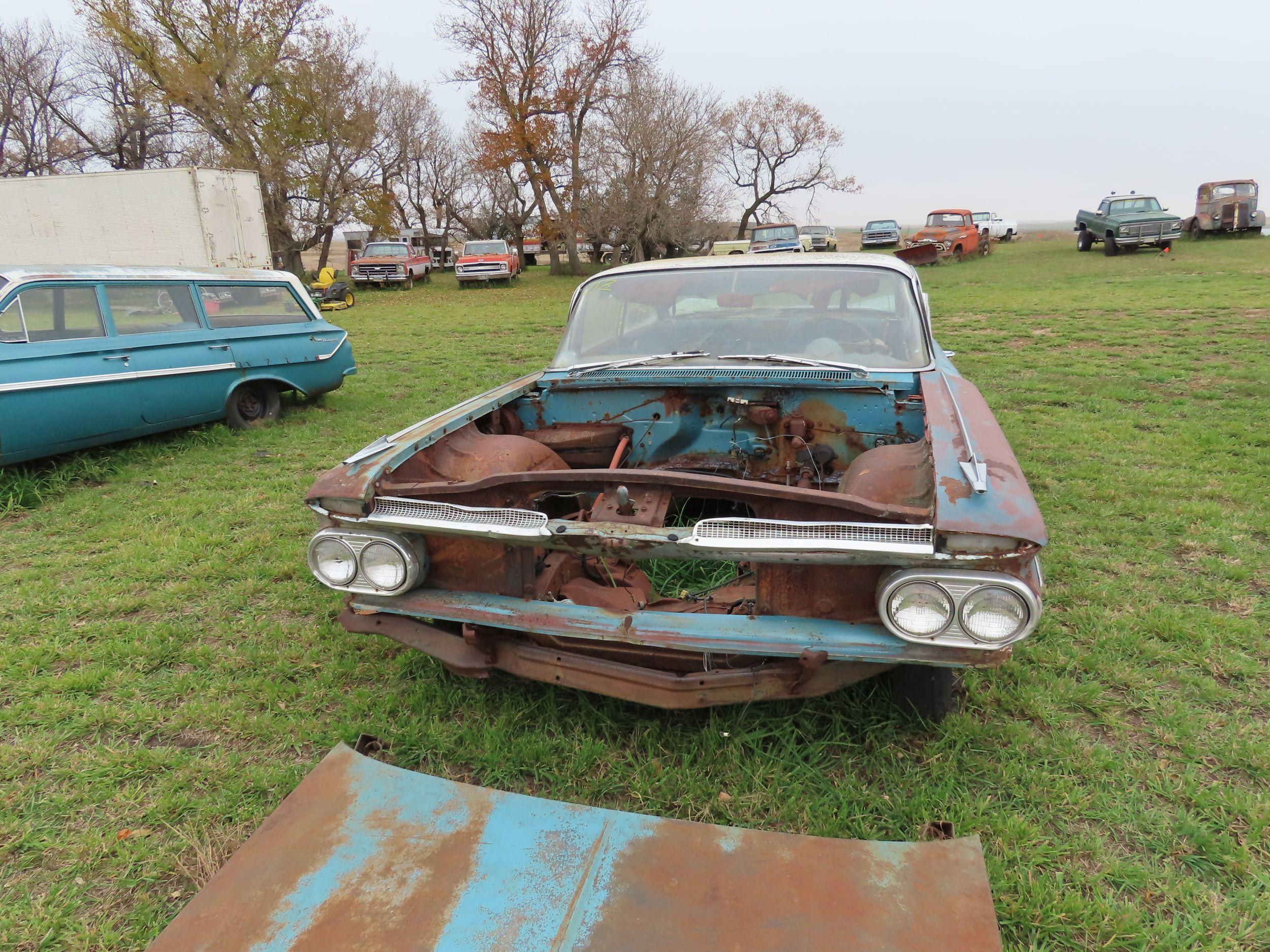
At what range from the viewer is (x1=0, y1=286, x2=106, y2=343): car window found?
4.79m

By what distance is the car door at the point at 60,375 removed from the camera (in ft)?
15.3

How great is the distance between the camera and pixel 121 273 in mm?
5445

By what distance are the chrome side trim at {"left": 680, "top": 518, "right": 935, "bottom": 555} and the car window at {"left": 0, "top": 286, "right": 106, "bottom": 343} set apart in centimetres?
530

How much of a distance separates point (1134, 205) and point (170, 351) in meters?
25.2

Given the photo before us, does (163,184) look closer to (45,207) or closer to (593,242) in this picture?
(45,207)

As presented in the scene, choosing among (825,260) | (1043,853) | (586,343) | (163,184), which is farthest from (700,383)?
(163,184)

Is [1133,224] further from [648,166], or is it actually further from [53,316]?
[53,316]

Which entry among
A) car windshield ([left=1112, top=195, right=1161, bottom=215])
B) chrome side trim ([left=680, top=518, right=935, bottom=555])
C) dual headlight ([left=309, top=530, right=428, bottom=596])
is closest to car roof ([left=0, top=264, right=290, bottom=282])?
dual headlight ([left=309, top=530, right=428, bottom=596])

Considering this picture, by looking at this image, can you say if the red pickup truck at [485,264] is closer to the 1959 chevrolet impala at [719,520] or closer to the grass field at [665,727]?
the grass field at [665,727]

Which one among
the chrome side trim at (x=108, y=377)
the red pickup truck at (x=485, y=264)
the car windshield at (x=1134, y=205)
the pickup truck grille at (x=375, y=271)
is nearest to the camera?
the chrome side trim at (x=108, y=377)

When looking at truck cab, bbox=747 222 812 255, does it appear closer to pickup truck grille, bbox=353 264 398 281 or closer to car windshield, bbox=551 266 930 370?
pickup truck grille, bbox=353 264 398 281

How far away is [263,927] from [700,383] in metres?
2.36

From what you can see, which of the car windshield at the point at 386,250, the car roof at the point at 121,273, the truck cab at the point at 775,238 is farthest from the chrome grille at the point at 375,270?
the car roof at the point at 121,273

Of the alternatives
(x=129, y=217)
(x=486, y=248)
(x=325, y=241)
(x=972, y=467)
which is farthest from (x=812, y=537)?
(x=325, y=241)
